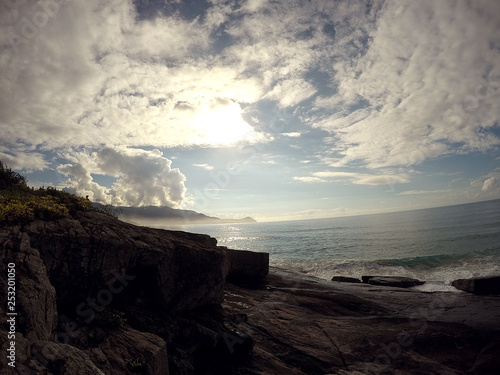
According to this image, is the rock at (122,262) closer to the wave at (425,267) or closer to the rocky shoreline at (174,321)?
the rocky shoreline at (174,321)

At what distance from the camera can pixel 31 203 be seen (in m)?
8.25

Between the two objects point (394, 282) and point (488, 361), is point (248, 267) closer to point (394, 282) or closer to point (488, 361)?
point (488, 361)

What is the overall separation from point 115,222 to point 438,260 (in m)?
44.2

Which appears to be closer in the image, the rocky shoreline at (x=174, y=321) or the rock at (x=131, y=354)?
the rocky shoreline at (x=174, y=321)

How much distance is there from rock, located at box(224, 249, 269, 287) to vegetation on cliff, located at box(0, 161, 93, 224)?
38.4 ft

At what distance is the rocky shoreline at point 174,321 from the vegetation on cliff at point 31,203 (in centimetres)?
30

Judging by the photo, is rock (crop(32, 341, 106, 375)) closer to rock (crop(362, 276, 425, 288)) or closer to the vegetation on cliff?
the vegetation on cliff

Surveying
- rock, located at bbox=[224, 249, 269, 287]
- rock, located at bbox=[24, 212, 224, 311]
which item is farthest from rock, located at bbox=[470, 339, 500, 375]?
rock, located at bbox=[224, 249, 269, 287]

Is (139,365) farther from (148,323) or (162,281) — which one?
(162,281)

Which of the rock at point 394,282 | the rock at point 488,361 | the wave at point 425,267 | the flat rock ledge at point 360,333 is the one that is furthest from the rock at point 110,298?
the wave at point 425,267

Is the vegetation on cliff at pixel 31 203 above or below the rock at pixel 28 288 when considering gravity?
above

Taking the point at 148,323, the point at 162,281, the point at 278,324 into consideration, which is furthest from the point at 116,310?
the point at 278,324

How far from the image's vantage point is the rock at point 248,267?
19.9 metres

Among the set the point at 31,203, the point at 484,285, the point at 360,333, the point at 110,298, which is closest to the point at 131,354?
the point at 110,298
